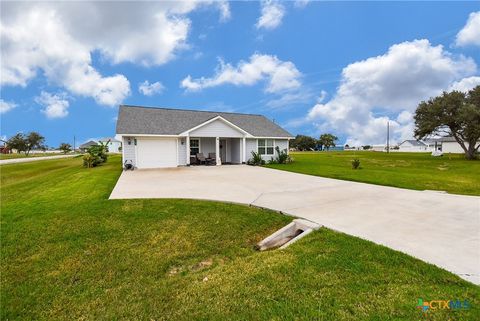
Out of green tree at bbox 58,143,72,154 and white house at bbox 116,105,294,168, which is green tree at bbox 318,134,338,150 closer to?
white house at bbox 116,105,294,168

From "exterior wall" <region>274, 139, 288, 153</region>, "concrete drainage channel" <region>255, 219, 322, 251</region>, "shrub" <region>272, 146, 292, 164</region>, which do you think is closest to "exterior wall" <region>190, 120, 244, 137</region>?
"shrub" <region>272, 146, 292, 164</region>

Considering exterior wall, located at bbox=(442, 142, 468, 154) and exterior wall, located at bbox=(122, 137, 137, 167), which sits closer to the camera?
exterior wall, located at bbox=(122, 137, 137, 167)

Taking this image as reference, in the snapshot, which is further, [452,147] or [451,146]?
[451,146]

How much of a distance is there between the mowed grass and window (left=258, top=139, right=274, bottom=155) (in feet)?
53.4

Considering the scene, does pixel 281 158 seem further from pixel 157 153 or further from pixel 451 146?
pixel 451 146

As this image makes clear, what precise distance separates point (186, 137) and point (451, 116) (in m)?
33.6

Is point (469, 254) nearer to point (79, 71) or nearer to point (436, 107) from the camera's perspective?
point (79, 71)

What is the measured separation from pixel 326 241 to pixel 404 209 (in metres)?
3.35

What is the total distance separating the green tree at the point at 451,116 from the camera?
29391 mm

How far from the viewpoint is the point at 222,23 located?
20.5 m

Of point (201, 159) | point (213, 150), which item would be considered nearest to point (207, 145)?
point (213, 150)

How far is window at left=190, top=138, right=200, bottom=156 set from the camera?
20156mm

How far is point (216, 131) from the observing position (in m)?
19.6

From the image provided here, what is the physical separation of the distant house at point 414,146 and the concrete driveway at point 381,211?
85.9 metres
